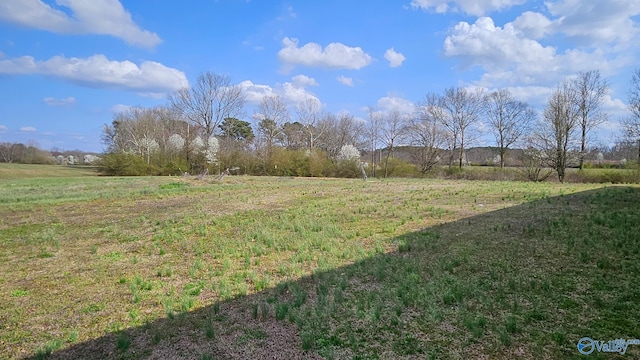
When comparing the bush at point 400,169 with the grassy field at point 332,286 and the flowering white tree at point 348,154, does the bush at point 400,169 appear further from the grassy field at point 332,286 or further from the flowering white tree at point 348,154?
the grassy field at point 332,286

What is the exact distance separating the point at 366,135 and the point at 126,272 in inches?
1547

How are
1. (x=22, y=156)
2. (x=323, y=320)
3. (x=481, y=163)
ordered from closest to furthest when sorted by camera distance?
(x=323, y=320)
(x=481, y=163)
(x=22, y=156)

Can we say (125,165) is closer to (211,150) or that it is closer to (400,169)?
(211,150)

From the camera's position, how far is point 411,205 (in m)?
10.5

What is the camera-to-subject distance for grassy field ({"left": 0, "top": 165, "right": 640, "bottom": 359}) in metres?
3.15

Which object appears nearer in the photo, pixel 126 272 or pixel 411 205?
pixel 126 272

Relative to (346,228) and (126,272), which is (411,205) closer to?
(346,228)

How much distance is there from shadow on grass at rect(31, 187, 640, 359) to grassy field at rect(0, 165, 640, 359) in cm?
2

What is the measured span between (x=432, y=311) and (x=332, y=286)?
55.3 inches

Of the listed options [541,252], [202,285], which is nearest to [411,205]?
[541,252]

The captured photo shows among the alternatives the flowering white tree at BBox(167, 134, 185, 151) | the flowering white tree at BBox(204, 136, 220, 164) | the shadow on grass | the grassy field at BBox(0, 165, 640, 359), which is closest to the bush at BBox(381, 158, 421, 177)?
the flowering white tree at BBox(204, 136, 220, 164)

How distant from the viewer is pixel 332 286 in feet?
14.9

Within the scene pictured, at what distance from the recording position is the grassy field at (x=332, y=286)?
124 inches

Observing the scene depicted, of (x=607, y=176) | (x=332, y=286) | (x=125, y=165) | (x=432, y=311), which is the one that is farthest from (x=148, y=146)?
(x=607, y=176)
